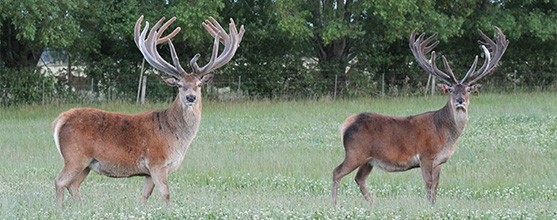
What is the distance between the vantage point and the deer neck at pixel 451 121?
456 inches

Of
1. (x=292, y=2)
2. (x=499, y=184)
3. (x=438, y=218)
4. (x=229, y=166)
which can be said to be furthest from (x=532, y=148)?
(x=292, y=2)

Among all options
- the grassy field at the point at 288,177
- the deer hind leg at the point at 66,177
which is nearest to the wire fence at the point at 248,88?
the grassy field at the point at 288,177

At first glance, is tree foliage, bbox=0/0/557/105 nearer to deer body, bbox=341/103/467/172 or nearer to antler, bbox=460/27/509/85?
antler, bbox=460/27/509/85

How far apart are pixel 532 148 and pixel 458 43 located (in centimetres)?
1821

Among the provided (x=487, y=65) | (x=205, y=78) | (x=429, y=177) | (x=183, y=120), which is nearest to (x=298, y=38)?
Result: (x=487, y=65)

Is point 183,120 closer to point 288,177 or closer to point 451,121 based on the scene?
point 288,177

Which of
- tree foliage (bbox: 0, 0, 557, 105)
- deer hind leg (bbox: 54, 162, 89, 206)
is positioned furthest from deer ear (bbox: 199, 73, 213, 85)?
tree foliage (bbox: 0, 0, 557, 105)

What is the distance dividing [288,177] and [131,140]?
3.36 meters

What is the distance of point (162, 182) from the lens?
10.3 m

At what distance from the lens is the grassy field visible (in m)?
8.78

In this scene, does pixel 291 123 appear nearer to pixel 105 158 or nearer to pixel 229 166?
pixel 229 166

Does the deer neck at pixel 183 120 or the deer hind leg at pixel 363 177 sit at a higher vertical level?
the deer neck at pixel 183 120

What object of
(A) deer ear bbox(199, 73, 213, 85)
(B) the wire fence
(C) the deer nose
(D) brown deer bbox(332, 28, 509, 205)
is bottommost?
(B) the wire fence

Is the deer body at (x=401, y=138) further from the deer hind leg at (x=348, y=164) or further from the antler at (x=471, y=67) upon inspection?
the antler at (x=471, y=67)
